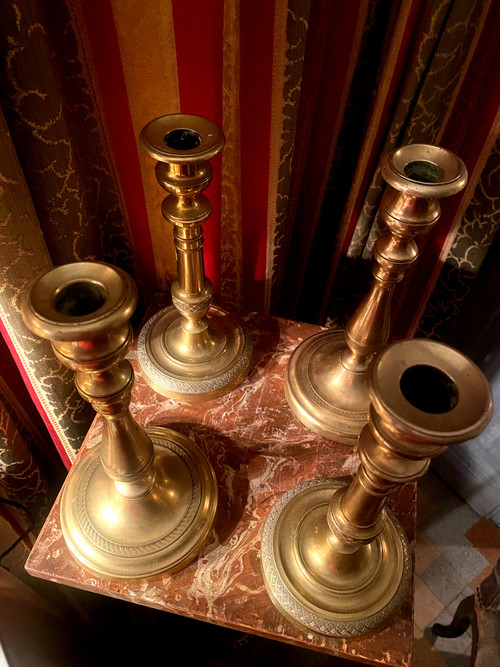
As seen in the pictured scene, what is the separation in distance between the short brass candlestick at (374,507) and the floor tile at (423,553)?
84cm

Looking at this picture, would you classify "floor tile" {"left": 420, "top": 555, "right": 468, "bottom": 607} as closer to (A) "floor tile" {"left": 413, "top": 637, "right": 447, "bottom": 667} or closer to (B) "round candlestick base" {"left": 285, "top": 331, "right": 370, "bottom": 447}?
(A) "floor tile" {"left": 413, "top": 637, "right": 447, "bottom": 667}

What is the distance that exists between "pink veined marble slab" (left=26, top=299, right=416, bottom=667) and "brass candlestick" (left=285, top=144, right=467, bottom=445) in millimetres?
41

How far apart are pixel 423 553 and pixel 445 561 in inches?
2.6

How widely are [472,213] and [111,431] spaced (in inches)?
31.7

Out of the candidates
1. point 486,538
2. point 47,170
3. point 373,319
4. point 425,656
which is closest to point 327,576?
point 373,319

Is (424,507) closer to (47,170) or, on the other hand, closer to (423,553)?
(423,553)

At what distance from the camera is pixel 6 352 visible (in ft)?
3.20

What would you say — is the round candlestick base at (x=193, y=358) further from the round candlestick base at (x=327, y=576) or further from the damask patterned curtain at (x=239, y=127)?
the round candlestick base at (x=327, y=576)

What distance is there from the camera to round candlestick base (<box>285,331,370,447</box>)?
909mm

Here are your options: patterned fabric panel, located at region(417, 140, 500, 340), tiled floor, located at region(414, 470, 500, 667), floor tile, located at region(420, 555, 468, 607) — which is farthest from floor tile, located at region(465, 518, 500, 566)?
patterned fabric panel, located at region(417, 140, 500, 340)

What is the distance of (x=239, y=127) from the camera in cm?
89

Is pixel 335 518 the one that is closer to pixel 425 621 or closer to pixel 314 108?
pixel 314 108

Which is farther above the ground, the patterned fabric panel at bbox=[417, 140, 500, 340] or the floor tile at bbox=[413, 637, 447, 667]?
the patterned fabric panel at bbox=[417, 140, 500, 340]

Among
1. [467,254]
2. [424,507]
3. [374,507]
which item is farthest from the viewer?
[424,507]
